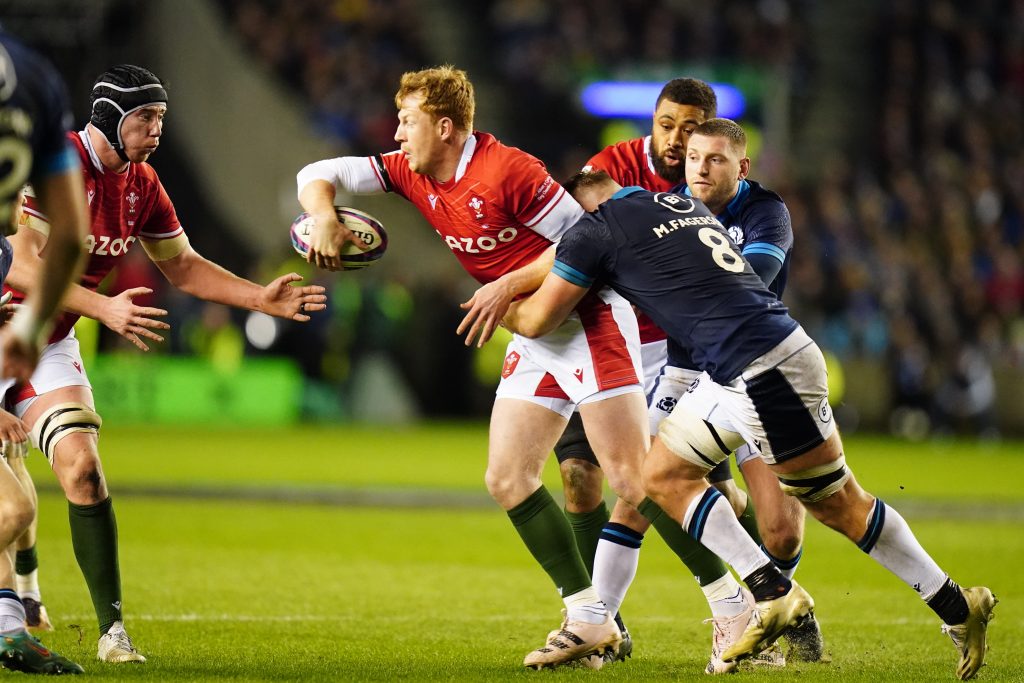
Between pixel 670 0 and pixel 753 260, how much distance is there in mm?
24140

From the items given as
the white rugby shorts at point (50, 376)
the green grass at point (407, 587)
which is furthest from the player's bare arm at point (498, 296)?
the white rugby shorts at point (50, 376)

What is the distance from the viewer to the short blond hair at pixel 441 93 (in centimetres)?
658

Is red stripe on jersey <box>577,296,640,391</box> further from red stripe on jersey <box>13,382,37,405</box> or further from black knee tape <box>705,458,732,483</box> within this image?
red stripe on jersey <box>13,382,37,405</box>

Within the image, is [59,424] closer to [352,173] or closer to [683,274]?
[352,173]

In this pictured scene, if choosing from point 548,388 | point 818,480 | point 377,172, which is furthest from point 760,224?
point 377,172

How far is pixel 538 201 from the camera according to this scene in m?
6.57

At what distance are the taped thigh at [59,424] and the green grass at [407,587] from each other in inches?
38.1

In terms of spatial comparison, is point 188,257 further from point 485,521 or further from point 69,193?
point 485,521

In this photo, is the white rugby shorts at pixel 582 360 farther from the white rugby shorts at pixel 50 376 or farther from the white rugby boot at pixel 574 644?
the white rugby shorts at pixel 50 376

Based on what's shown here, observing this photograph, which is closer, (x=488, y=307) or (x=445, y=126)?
(x=488, y=307)

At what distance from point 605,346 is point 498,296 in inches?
23.3

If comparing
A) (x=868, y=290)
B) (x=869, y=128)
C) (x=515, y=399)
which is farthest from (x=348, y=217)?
(x=869, y=128)

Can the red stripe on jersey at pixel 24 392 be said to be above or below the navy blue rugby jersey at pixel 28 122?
below

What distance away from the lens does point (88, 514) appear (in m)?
6.50
